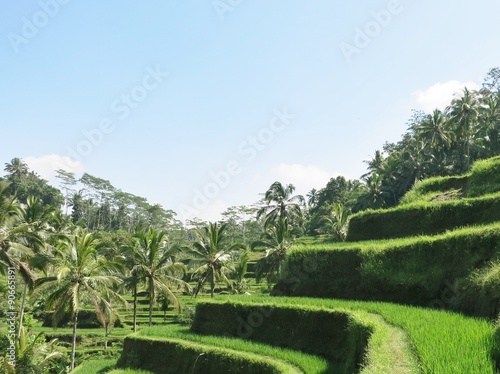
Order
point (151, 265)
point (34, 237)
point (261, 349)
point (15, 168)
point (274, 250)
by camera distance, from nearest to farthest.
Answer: point (261, 349) → point (34, 237) → point (151, 265) → point (274, 250) → point (15, 168)

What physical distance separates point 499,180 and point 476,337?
33.8 feet

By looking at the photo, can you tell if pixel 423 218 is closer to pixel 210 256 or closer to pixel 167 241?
pixel 210 256

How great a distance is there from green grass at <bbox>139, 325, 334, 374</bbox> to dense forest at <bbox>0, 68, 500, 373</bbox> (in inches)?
289

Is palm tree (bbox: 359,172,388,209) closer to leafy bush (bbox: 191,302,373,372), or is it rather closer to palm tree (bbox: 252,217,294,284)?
palm tree (bbox: 252,217,294,284)

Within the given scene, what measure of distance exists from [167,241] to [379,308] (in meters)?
44.7

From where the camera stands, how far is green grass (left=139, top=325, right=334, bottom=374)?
30.8ft

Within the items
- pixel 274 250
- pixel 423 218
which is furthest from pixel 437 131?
pixel 423 218

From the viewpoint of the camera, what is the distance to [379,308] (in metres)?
9.58

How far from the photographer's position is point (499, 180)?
13906 mm

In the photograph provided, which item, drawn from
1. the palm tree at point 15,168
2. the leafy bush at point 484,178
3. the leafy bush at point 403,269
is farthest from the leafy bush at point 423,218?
the palm tree at point 15,168

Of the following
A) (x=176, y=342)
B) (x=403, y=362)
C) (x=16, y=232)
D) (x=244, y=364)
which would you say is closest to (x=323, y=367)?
(x=244, y=364)

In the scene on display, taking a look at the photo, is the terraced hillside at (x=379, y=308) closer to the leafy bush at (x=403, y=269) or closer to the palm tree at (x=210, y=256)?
the leafy bush at (x=403, y=269)

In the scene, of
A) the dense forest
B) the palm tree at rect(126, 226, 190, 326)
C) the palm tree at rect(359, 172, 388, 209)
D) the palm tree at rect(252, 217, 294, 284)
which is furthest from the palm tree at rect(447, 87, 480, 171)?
the palm tree at rect(126, 226, 190, 326)

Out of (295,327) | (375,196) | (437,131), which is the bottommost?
(295,327)
